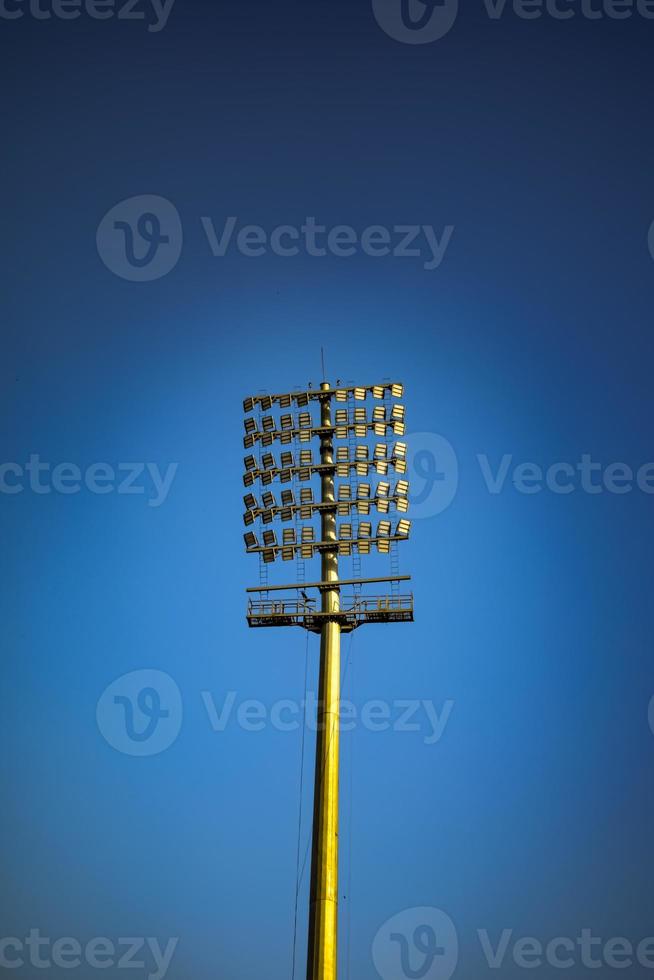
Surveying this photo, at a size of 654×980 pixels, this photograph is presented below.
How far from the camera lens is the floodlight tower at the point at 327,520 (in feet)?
115

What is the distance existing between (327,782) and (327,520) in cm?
875

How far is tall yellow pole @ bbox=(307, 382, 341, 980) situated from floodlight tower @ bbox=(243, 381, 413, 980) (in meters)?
0.03

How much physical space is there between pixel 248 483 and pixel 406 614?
6968 millimetres

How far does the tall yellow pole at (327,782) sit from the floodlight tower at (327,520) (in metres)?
0.03

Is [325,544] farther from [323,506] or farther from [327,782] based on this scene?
[327,782]

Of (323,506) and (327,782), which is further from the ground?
(323,506)

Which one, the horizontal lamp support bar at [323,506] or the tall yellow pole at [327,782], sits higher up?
the horizontal lamp support bar at [323,506]

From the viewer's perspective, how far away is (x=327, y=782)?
112 ft

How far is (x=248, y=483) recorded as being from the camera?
3944cm

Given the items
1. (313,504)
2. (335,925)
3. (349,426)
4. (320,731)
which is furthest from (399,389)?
(335,925)

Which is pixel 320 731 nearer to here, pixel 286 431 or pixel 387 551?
pixel 387 551

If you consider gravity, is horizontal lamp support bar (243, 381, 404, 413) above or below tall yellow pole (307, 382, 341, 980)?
above

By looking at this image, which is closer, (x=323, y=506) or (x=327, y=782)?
(x=327, y=782)

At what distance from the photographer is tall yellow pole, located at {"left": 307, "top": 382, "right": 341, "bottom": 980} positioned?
31344mm
